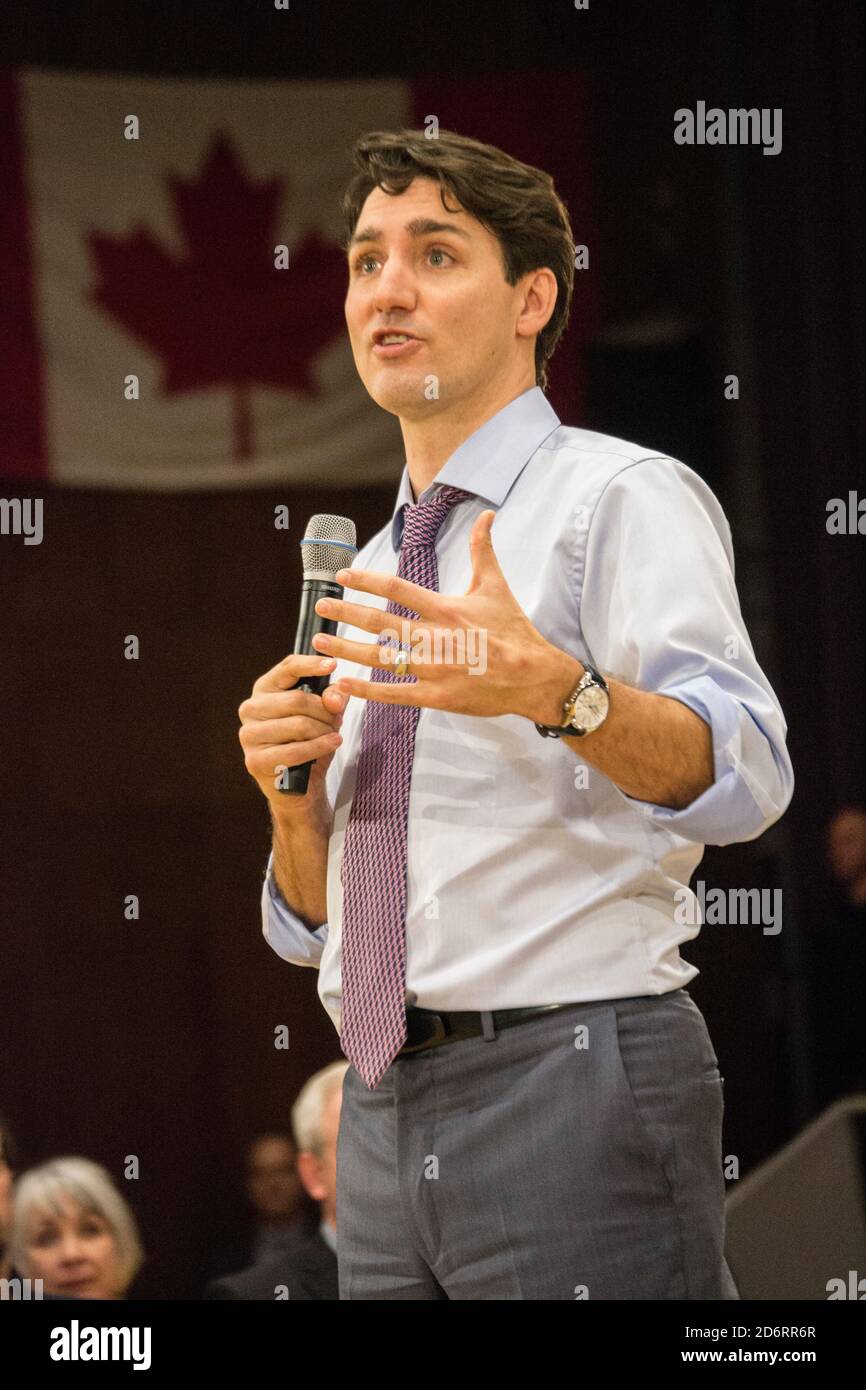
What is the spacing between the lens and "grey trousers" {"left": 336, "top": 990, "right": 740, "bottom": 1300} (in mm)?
Result: 1364

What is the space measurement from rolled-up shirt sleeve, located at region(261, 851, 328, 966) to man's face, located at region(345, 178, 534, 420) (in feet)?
1.85

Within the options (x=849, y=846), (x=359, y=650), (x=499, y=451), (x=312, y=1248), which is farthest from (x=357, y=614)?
(x=849, y=846)

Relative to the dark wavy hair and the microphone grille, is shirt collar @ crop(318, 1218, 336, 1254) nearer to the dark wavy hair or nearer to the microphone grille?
the microphone grille

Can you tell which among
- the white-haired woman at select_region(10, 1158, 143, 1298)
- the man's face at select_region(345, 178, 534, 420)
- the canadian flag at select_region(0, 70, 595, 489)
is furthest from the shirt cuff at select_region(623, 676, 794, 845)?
the canadian flag at select_region(0, 70, 595, 489)

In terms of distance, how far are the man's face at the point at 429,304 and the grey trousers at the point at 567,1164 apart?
68cm

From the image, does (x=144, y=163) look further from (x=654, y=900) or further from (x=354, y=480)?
(x=654, y=900)

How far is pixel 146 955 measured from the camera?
483cm

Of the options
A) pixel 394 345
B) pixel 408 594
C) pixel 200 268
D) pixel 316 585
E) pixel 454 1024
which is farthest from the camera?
pixel 200 268

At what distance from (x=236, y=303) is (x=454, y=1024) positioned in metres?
3.67

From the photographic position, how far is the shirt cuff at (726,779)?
4.39 feet

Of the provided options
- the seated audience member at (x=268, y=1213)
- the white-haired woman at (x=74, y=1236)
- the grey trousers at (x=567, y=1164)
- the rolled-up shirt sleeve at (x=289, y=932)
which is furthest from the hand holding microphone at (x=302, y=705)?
the seated audience member at (x=268, y=1213)

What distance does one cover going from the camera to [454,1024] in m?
1.42

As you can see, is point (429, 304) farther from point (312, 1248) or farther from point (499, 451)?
point (312, 1248)
